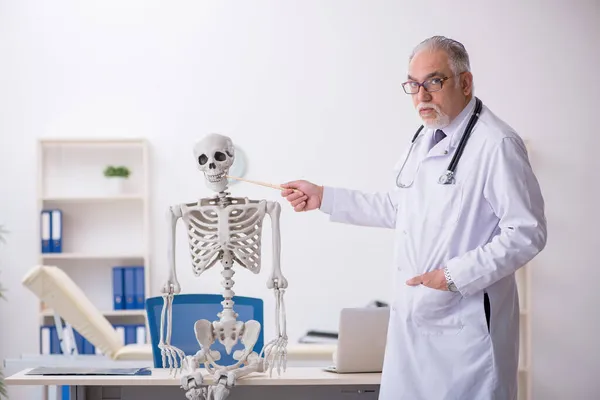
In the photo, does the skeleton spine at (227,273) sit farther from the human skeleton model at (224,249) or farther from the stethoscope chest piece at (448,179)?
the stethoscope chest piece at (448,179)

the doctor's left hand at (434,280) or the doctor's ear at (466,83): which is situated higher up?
the doctor's ear at (466,83)

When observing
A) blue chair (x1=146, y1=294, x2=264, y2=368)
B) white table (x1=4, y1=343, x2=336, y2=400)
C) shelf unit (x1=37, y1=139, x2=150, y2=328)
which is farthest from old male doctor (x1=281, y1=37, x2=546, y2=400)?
shelf unit (x1=37, y1=139, x2=150, y2=328)

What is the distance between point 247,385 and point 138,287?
111 inches

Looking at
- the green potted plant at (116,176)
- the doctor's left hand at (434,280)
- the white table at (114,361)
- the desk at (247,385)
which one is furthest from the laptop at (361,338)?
the green potted plant at (116,176)

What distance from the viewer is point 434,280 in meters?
2.22

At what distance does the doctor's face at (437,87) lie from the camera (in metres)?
2.34

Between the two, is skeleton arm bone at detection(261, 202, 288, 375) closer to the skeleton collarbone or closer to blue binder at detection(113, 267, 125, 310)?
the skeleton collarbone

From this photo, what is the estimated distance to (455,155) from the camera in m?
2.31

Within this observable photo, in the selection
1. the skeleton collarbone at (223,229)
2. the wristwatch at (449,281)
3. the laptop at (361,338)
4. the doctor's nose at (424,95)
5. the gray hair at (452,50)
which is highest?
the gray hair at (452,50)

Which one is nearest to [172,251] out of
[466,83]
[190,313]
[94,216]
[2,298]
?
[190,313]

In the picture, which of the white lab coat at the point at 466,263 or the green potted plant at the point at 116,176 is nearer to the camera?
the white lab coat at the point at 466,263

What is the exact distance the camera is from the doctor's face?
2.34 metres

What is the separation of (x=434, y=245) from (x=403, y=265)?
0.36ft

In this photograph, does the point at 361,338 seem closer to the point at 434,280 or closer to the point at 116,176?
the point at 434,280
